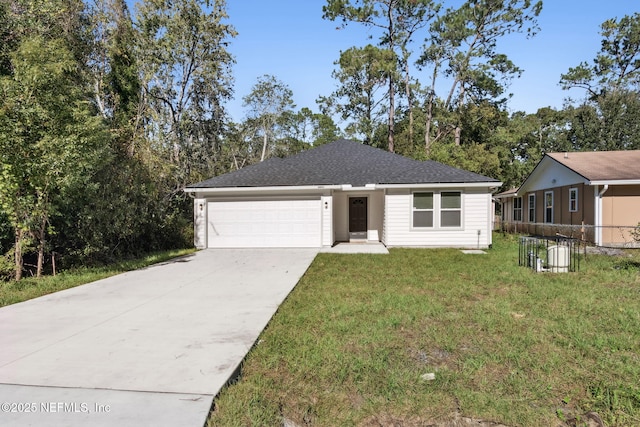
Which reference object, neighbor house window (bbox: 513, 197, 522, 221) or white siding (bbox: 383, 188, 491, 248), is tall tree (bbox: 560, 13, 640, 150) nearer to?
neighbor house window (bbox: 513, 197, 522, 221)

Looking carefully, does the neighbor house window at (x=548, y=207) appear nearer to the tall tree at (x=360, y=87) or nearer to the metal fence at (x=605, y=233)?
the metal fence at (x=605, y=233)

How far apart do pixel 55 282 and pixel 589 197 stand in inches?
683

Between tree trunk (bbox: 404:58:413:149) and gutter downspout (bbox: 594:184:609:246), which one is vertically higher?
tree trunk (bbox: 404:58:413:149)

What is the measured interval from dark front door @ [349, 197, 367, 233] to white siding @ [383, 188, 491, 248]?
1.75 meters

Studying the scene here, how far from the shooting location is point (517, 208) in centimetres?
2183

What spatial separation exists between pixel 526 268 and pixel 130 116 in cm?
1427

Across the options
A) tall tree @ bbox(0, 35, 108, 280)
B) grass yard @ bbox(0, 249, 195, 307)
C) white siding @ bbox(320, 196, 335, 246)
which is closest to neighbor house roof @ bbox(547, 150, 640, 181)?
white siding @ bbox(320, 196, 335, 246)

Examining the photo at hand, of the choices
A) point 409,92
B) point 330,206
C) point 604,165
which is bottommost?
point 330,206

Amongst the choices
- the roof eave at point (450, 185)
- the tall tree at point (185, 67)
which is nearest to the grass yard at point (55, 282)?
the tall tree at point (185, 67)

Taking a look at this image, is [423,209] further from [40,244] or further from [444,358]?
[40,244]

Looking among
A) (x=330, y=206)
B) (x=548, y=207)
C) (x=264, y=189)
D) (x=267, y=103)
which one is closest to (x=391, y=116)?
(x=267, y=103)

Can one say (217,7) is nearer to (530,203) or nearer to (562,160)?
(562,160)

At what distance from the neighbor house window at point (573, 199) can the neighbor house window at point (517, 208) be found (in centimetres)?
647

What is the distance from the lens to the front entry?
14516 mm
